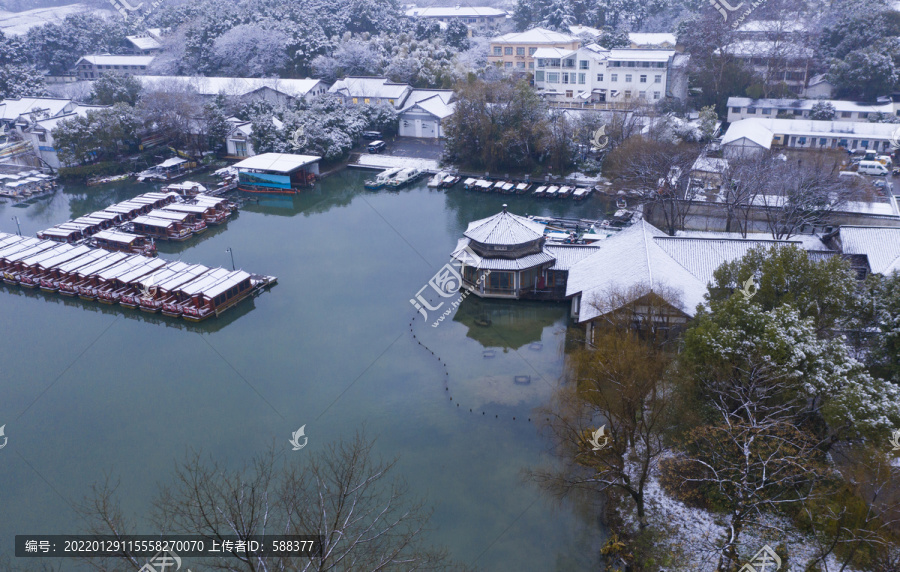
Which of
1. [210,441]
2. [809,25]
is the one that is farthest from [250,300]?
[809,25]

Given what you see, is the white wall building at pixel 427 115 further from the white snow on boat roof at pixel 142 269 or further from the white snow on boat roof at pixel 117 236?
the white snow on boat roof at pixel 142 269

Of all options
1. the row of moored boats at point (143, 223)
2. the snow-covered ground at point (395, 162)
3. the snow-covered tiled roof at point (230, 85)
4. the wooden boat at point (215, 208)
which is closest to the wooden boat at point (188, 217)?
the row of moored boats at point (143, 223)

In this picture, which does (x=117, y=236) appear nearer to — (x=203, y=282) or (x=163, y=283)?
(x=163, y=283)

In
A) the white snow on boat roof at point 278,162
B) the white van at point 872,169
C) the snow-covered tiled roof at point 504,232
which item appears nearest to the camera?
the snow-covered tiled roof at point 504,232

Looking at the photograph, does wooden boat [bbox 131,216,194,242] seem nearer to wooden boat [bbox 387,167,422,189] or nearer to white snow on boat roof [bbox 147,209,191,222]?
white snow on boat roof [bbox 147,209,191,222]

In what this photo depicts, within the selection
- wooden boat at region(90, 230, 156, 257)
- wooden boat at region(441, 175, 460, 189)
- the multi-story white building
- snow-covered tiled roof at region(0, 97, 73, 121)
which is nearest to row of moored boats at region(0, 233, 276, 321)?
wooden boat at region(90, 230, 156, 257)

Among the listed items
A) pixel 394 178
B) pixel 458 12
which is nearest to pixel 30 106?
pixel 394 178
